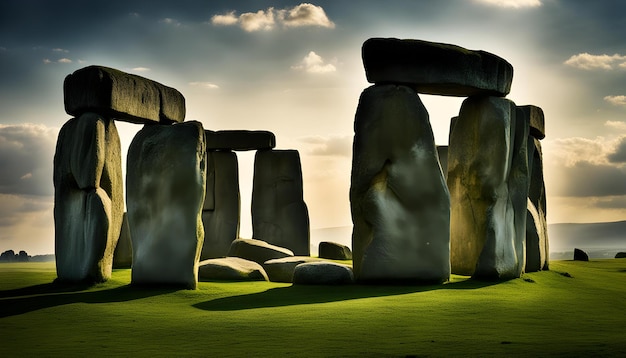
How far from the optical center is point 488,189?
14.1 meters

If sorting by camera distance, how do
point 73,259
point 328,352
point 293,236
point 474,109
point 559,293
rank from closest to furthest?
point 328,352 < point 559,293 < point 73,259 < point 474,109 < point 293,236

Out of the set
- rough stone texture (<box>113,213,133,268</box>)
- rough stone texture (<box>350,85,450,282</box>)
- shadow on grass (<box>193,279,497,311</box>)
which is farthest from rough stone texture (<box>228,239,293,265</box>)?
shadow on grass (<box>193,279,497,311</box>)

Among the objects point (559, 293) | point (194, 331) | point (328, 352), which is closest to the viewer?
point (328, 352)

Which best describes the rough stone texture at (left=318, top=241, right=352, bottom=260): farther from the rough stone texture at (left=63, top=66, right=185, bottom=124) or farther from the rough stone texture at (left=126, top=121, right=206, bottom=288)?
the rough stone texture at (left=126, top=121, right=206, bottom=288)

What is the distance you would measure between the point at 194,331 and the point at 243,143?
15304 millimetres

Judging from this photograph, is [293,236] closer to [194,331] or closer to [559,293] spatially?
[559,293]

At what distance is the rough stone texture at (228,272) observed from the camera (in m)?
14.6

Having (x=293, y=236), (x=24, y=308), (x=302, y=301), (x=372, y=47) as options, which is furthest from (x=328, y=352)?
(x=293, y=236)

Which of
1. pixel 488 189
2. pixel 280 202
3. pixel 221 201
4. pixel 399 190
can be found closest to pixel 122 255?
pixel 221 201

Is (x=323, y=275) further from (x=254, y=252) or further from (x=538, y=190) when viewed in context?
(x=538, y=190)

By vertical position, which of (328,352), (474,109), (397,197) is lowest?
(328,352)

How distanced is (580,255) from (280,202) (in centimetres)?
906

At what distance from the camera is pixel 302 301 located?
10867mm

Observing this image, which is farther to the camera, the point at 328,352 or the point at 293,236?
the point at 293,236
